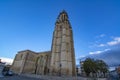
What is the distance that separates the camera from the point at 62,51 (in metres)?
47.2

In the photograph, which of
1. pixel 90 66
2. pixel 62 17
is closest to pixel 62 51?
pixel 90 66

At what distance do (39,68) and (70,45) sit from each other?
1870 cm

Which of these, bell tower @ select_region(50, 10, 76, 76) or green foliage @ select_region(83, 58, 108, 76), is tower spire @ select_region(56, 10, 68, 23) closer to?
bell tower @ select_region(50, 10, 76, 76)

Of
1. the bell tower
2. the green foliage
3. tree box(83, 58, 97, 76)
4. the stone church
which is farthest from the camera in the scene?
the green foliage

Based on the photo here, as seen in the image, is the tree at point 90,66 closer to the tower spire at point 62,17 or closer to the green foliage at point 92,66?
the green foliage at point 92,66

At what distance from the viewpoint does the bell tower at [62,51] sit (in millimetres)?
45562

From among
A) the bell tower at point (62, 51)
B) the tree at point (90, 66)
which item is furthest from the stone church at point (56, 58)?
the tree at point (90, 66)

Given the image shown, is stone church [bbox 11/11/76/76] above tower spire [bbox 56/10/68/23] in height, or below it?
below

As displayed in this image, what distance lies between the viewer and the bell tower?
45562 millimetres

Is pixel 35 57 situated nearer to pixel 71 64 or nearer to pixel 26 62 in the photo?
pixel 26 62

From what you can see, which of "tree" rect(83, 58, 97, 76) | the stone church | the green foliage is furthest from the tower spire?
the green foliage

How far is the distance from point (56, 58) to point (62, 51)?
422 centimetres

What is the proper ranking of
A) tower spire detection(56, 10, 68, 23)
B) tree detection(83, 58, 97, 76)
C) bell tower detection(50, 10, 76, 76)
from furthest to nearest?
tower spire detection(56, 10, 68, 23), tree detection(83, 58, 97, 76), bell tower detection(50, 10, 76, 76)

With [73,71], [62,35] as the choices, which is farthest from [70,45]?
[73,71]
